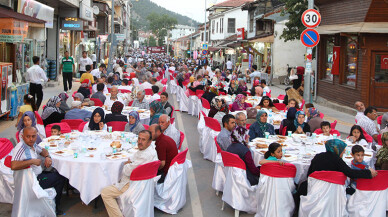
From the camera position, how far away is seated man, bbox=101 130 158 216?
672 centimetres

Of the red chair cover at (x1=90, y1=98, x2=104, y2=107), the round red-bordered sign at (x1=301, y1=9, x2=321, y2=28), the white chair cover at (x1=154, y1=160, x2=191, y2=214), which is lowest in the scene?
the white chair cover at (x1=154, y1=160, x2=191, y2=214)

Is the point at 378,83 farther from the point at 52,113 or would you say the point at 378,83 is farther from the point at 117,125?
the point at 52,113

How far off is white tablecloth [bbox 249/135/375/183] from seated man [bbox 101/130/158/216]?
210 centimetres

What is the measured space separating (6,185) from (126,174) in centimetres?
211

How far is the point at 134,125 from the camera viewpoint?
9.35m

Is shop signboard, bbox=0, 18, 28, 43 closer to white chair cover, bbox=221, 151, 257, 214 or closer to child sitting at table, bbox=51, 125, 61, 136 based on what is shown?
child sitting at table, bbox=51, 125, 61, 136

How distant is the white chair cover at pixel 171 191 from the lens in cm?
744

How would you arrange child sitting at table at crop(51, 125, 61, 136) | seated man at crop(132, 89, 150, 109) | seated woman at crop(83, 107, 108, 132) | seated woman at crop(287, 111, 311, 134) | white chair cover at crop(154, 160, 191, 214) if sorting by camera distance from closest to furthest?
white chair cover at crop(154, 160, 191, 214), child sitting at table at crop(51, 125, 61, 136), seated woman at crop(83, 107, 108, 132), seated woman at crop(287, 111, 311, 134), seated man at crop(132, 89, 150, 109)

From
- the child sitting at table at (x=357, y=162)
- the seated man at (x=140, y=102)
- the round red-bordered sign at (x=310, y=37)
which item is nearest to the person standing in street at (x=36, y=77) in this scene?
the seated man at (x=140, y=102)

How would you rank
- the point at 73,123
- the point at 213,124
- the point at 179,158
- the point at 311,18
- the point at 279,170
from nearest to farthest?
the point at 279,170 < the point at 179,158 < the point at 73,123 < the point at 213,124 < the point at 311,18

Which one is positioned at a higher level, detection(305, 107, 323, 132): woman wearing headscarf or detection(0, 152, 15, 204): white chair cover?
detection(305, 107, 323, 132): woman wearing headscarf

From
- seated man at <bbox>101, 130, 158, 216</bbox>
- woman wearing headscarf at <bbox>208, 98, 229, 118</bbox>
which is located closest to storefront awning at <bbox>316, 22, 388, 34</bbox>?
woman wearing headscarf at <bbox>208, 98, 229, 118</bbox>

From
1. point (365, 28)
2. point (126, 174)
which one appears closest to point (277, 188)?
point (126, 174)

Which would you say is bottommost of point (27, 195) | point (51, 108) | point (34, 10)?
point (27, 195)
